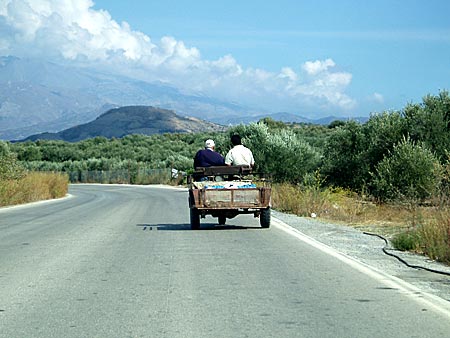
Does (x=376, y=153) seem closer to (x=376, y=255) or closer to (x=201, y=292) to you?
(x=376, y=255)

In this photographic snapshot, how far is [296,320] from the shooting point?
841 centimetres

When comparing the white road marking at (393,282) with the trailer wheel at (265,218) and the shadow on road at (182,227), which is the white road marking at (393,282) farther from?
the shadow on road at (182,227)

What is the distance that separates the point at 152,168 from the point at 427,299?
7899 cm

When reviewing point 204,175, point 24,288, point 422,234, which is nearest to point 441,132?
point 204,175

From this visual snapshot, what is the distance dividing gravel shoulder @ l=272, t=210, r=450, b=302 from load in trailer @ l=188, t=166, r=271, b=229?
1.34 m

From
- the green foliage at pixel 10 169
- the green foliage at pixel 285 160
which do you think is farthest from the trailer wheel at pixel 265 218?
the green foliage at pixel 10 169

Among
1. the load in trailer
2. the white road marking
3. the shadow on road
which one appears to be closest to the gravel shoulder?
the white road marking

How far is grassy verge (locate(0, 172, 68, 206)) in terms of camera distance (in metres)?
37.6

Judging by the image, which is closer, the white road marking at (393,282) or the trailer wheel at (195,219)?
the white road marking at (393,282)

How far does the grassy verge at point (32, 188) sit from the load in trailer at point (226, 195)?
19.6 m

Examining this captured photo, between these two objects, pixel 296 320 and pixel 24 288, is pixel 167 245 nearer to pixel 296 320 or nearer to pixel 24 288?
pixel 24 288

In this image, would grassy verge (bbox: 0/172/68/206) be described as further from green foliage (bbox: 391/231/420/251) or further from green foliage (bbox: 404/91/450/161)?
green foliage (bbox: 391/231/420/251)


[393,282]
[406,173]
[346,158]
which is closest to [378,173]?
[406,173]

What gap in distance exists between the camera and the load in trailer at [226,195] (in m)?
18.8
